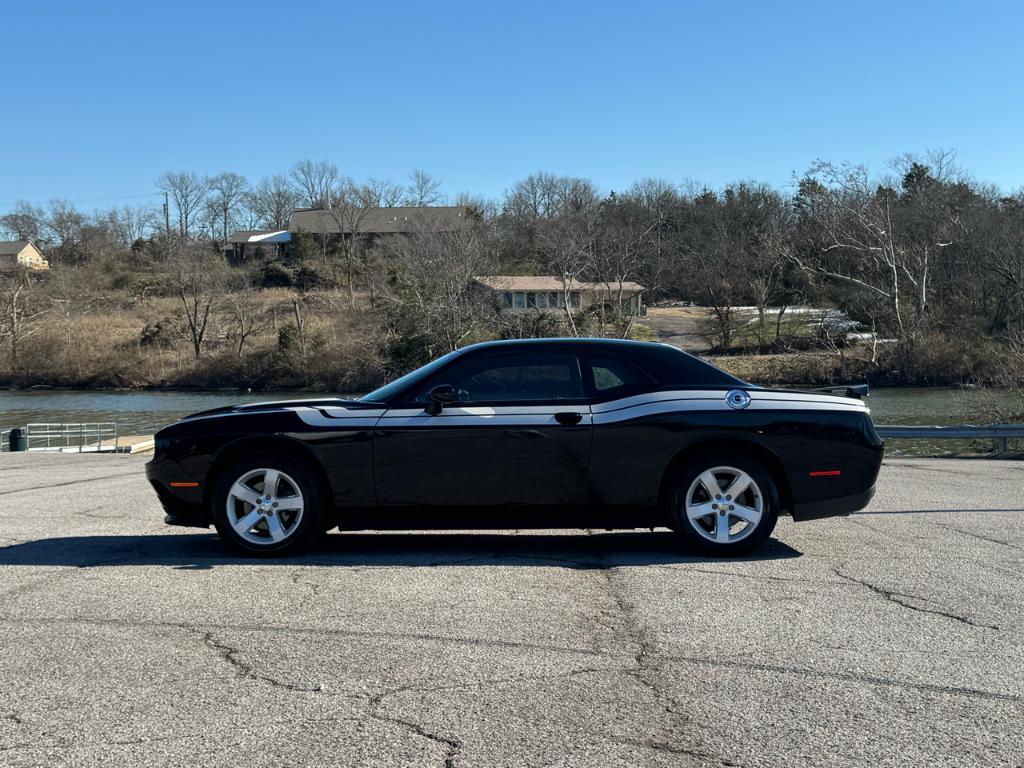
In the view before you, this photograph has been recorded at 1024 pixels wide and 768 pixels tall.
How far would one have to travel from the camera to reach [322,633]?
17.1 ft

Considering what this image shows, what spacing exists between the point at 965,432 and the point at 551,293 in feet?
172

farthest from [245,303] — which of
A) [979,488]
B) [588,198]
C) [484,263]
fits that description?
[979,488]

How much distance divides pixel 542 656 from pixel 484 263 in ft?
199

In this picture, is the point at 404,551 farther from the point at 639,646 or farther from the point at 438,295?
the point at 438,295

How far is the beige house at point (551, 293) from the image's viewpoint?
208 ft

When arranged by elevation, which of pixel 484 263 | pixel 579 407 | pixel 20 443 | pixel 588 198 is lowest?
pixel 20 443

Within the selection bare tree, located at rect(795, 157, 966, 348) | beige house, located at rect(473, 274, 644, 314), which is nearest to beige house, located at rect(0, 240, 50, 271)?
beige house, located at rect(473, 274, 644, 314)

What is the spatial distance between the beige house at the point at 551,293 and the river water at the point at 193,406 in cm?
1431

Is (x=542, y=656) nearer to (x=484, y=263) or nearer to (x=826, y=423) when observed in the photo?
(x=826, y=423)

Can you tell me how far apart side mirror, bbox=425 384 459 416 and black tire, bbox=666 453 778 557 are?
1703 millimetres

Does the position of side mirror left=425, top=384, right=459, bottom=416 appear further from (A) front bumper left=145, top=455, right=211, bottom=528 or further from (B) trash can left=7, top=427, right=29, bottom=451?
(B) trash can left=7, top=427, right=29, bottom=451

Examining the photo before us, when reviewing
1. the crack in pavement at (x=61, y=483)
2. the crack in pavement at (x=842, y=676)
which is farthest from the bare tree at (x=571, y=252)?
the crack in pavement at (x=842, y=676)

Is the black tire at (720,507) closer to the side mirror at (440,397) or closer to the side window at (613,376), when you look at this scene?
the side window at (613,376)

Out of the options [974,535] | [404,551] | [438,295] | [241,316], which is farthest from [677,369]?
[241,316]
